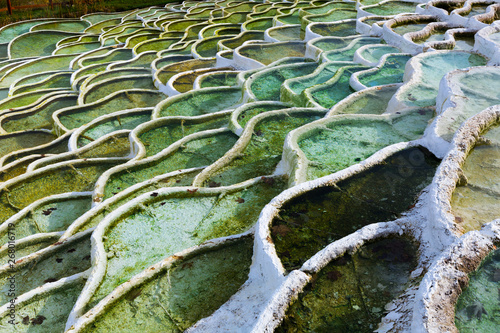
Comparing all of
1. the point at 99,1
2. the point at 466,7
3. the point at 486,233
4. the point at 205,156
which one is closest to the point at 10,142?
the point at 205,156

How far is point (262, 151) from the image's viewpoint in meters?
5.01

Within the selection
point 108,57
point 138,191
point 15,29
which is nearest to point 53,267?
point 138,191

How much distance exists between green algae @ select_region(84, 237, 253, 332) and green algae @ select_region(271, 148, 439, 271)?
0.45m

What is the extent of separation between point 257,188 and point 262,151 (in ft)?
2.83

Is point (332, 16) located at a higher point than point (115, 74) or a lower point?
higher

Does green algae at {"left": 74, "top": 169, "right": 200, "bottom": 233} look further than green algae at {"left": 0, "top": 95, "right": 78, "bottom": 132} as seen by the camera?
No

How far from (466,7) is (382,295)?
25.2ft

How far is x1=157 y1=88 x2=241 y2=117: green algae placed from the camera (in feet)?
23.2

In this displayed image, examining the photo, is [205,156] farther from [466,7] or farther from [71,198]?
[466,7]

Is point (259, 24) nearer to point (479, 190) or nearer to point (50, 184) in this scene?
point (50, 184)

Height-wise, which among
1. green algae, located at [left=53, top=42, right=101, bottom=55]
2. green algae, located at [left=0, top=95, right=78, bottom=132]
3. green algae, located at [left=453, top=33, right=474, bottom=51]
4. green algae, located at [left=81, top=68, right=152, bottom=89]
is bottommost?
green algae, located at [left=0, top=95, right=78, bottom=132]

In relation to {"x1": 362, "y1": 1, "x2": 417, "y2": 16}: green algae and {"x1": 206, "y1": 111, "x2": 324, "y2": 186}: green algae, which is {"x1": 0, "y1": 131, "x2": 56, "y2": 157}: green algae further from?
{"x1": 362, "y1": 1, "x2": 417, "y2": 16}: green algae

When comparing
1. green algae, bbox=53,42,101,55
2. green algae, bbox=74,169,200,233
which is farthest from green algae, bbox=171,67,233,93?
green algae, bbox=53,42,101,55

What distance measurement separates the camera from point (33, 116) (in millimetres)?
8617
